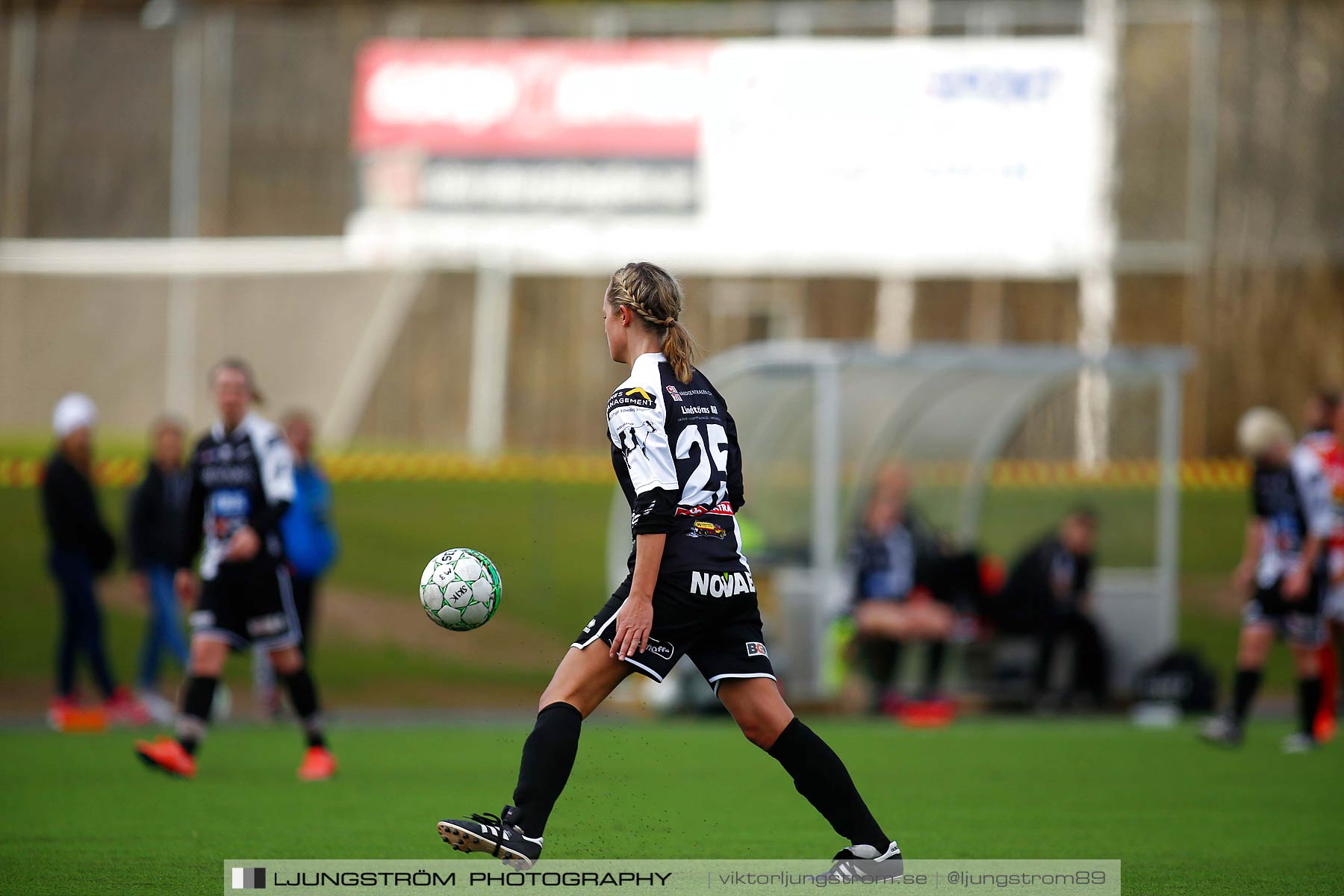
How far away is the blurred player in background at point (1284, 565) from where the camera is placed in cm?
1162

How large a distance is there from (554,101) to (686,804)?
57.7 feet

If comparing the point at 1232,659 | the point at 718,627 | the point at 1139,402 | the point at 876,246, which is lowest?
the point at 1232,659

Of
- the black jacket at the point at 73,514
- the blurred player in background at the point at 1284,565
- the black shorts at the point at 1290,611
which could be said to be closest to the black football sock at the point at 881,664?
the blurred player in background at the point at 1284,565

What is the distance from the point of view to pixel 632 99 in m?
24.8

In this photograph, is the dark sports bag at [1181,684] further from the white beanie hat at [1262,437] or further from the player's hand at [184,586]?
the player's hand at [184,586]

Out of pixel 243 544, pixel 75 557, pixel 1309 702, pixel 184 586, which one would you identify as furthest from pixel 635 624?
pixel 75 557

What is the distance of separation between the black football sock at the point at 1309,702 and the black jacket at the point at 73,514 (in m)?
8.99

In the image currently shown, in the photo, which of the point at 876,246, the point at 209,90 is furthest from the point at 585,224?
the point at 209,90

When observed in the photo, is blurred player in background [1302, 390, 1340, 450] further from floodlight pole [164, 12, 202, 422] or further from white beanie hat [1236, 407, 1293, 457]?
floodlight pole [164, 12, 202, 422]

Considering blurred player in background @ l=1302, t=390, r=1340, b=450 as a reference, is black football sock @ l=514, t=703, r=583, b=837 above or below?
below

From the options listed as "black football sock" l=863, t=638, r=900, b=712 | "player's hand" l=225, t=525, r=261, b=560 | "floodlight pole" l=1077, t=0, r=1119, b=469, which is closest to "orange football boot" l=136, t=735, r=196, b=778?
"player's hand" l=225, t=525, r=261, b=560

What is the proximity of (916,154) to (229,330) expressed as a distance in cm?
992

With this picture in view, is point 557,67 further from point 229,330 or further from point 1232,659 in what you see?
point 1232,659

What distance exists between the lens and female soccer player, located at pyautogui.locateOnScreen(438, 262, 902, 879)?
5.76 metres
